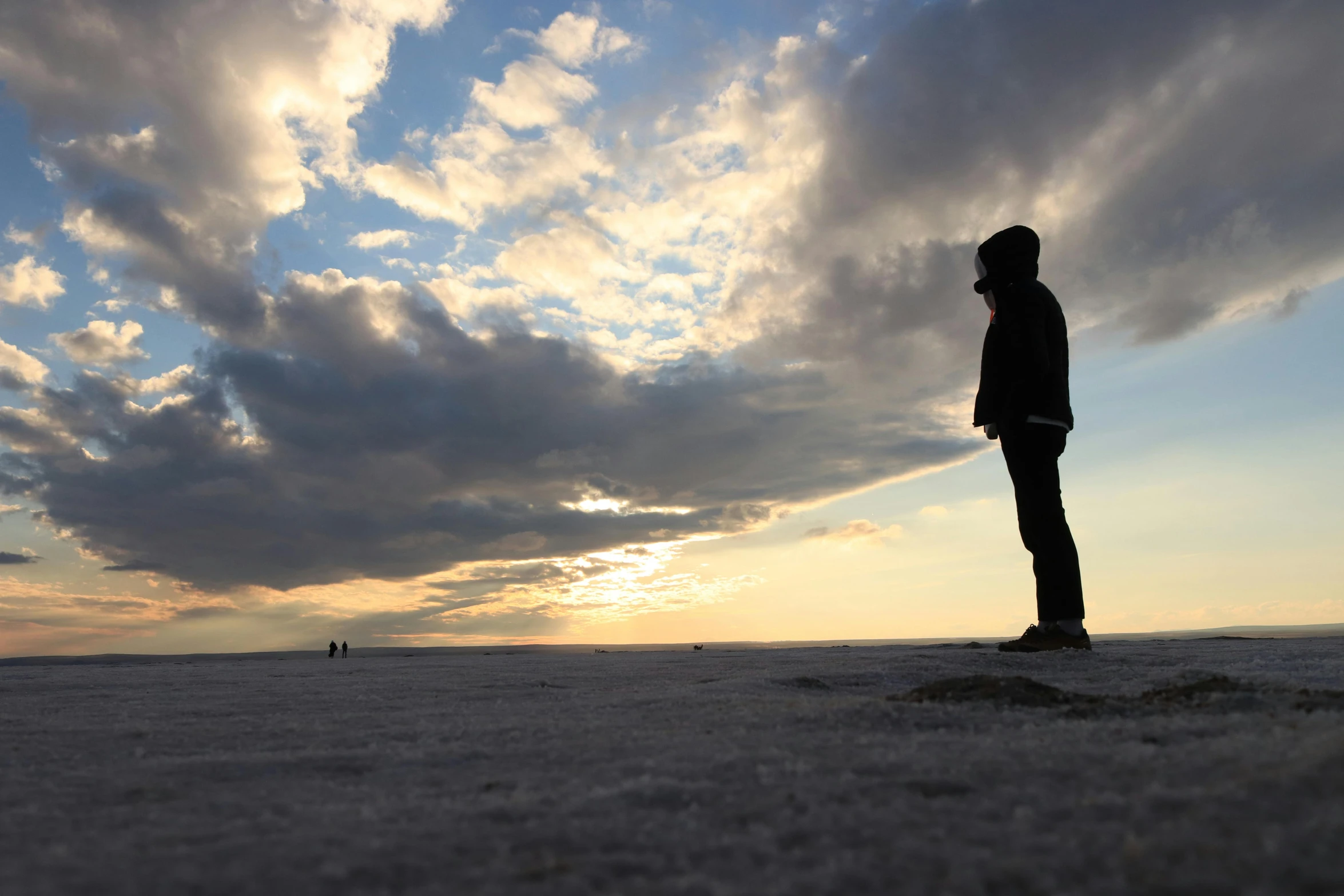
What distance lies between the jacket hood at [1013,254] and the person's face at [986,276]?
0.27 ft

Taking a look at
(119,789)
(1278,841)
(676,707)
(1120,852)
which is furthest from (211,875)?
(676,707)

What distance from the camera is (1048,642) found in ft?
26.9

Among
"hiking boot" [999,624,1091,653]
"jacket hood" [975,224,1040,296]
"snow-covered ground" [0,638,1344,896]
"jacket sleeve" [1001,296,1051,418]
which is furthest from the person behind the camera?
"jacket hood" [975,224,1040,296]

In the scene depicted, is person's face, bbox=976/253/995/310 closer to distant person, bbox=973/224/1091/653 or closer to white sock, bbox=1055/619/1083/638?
distant person, bbox=973/224/1091/653

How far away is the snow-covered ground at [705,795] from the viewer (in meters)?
1.84

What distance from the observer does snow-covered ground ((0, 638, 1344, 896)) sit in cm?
184

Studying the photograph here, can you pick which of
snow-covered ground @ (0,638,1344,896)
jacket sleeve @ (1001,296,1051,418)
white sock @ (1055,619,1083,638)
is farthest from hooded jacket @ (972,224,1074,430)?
snow-covered ground @ (0,638,1344,896)

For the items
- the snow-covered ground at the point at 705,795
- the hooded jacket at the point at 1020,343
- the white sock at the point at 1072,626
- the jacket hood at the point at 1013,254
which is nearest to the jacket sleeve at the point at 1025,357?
the hooded jacket at the point at 1020,343

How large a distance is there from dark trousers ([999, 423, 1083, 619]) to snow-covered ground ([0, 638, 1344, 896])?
10.8ft

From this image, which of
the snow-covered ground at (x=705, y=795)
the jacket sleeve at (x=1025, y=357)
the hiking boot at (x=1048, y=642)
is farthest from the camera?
the jacket sleeve at (x=1025, y=357)

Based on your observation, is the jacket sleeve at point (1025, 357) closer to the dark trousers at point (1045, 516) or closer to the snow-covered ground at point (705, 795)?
the dark trousers at point (1045, 516)

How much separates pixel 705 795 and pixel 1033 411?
24.2 ft

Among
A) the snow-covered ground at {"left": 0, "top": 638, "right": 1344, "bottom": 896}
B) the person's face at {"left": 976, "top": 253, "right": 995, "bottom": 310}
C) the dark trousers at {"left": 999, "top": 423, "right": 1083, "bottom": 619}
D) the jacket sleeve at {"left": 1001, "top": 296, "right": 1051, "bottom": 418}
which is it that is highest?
the person's face at {"left": 976, "top": 253, "right": 995, "bottom": 310}

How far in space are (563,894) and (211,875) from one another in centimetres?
88
